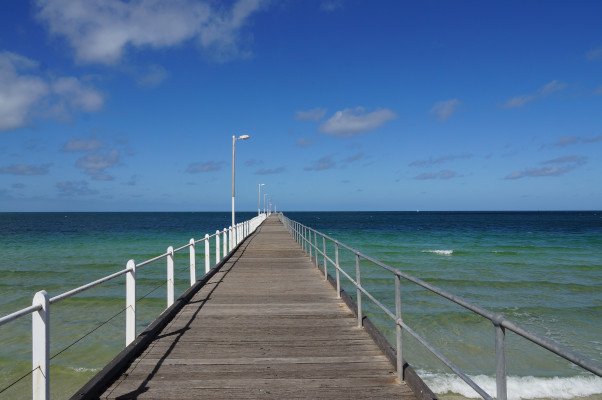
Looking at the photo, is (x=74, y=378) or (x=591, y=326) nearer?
(x=74, y=378)

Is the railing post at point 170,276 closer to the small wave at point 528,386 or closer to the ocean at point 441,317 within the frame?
the ocean at point 441,317

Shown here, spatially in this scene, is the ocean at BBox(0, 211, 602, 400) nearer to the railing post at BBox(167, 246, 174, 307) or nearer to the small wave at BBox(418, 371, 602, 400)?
the small wave at BBox(418, 371, 602, 400)

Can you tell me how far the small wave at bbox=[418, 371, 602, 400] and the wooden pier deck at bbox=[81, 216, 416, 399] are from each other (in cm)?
206

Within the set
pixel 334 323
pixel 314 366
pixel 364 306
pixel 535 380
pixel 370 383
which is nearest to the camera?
pixel 370 383

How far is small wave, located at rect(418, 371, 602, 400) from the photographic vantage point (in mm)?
6676

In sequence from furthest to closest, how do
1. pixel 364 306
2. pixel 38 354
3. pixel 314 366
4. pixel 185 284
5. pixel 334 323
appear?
pixel 185 284, pixel 364 306, pixel 334 323, pixel 314 366, pixel 38 354

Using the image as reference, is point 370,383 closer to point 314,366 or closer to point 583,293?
point 314,366

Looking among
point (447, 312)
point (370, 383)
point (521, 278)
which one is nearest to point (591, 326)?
point (447, 312)

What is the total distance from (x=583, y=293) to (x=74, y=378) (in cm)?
1680

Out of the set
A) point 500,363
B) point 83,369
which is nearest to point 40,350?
point 500,363

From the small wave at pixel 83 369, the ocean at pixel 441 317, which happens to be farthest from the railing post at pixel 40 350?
the small wave at pixel 83 369

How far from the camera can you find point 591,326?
36.1 ft

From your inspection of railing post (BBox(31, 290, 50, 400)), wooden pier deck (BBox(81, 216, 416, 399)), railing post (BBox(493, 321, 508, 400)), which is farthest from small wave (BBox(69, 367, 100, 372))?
railing post (BBox(493, 321, 508, 400))

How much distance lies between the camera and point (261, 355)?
4820 millimetres
